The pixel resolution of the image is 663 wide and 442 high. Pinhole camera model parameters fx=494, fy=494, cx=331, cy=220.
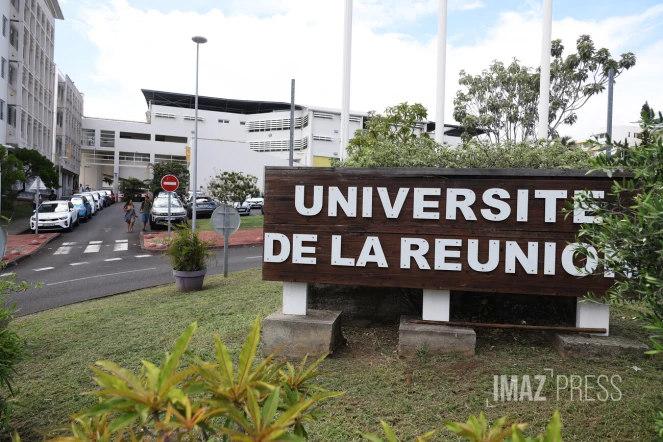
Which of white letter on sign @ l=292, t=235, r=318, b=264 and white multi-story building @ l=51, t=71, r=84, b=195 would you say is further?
white multi-story building @ l=51, t=71, r=84, b=195

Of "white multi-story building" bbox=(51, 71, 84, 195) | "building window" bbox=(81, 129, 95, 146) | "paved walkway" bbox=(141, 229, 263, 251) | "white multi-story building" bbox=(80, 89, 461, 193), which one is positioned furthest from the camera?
"building window" bbox=(81, 129, 95, 146)

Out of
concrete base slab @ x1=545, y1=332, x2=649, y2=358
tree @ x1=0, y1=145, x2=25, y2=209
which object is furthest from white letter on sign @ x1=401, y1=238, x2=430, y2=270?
tree @ x1=0, y1=145, x2=25, y2=209

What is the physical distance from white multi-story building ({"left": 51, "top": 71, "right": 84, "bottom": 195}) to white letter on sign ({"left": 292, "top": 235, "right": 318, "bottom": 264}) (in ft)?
174

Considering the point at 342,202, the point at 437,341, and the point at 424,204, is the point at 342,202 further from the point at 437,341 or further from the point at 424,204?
the point at 437,341

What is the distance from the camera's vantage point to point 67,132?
58.7 m

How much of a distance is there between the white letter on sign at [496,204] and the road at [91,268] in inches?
269

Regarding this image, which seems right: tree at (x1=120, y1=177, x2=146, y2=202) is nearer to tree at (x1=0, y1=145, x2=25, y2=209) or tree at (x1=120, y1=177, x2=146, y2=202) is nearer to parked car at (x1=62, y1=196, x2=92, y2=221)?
parked car at (x1=62, y1=196, x2=92, y2=221)

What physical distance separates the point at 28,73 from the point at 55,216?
23162mm

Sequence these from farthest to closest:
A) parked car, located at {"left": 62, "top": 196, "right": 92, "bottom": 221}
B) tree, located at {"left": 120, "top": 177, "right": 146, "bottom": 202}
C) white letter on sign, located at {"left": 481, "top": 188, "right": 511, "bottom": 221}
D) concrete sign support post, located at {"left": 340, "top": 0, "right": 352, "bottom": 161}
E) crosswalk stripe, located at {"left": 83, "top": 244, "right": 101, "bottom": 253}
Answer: tree, located at {"left": 120, "top": 177, "right": 146, "bottom": 202} < parked car, located at {"left": 62, "top": 196, "right": 92, "bottom": 221} < crosswalk stripe, located at {"left": 83, "top": 244, "right": 101, "bottom": 253} < concrete sign support post, located at {"left": 340, "top": 0, "right": 352, "bottom": 161} < white letter on sign, located at {"left": 481, "top": 188, "right": 511, "bottom": 221}

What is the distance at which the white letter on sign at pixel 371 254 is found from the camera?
16.5 feet

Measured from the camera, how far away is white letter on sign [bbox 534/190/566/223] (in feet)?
15.4

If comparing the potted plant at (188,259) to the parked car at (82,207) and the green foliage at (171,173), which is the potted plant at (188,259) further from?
the green foliage at (171,173)

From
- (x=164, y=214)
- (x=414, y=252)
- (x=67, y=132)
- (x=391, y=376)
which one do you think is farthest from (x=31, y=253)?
(x=67, y=132)

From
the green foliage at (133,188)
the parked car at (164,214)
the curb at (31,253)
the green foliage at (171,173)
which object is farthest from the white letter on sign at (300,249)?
the green foliage at (133,188)
